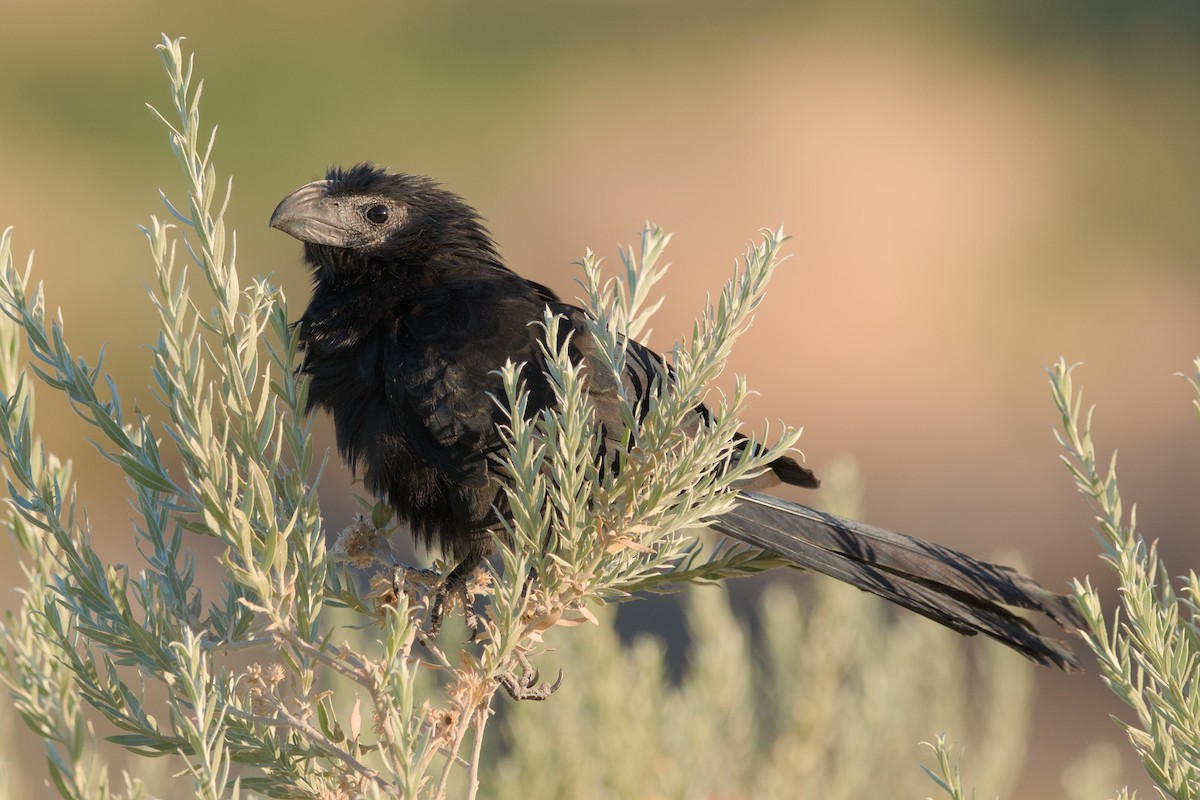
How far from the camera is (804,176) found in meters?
10.6

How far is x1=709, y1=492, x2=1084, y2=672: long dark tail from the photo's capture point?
2.11 metres

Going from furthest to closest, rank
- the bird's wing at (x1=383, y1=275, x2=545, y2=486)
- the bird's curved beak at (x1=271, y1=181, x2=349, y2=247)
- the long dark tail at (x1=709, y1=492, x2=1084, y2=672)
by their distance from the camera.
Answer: the bird's curved beak at (x1=271, y1=181, x2=349, y2=247) < the bird's wing at (x1=383, y1=275, x2=545, y2=486) < the long dark tail at (x1=709, y1=492, x2=1084, y2=672)

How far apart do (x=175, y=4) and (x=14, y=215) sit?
10.9ft

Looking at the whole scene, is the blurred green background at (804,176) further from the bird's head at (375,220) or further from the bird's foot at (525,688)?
the bird's foot at (525,688)

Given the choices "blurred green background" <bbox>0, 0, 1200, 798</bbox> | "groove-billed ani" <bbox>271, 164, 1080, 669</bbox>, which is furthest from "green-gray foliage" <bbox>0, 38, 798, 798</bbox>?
"blurred green background" <bbox>0, 0, 1200, 798</bbox>

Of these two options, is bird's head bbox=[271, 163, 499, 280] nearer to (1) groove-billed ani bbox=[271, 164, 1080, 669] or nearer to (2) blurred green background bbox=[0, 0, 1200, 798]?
(1) groove-billed ani bbox=[271, 164, 1080, 669]

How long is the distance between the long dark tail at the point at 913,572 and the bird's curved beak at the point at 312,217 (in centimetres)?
120

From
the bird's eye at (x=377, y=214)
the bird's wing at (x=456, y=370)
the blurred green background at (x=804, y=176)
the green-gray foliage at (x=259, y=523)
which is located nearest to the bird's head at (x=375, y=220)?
the bird's eye at (x=377, y=214)

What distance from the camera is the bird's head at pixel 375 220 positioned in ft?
9.04

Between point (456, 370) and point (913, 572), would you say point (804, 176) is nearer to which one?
point (456, 370)

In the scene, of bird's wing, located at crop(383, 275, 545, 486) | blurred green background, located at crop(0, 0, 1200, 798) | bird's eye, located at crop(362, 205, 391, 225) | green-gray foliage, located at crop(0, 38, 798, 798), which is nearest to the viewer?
green-gray foliage, located at crop(0, 38, 798, 798)

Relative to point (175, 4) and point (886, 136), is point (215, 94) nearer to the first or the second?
point (175, 4)

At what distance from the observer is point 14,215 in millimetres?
9039

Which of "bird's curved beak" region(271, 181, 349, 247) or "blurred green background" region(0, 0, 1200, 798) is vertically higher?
"bird's curved beak" region(271, 181, 349, 247)
